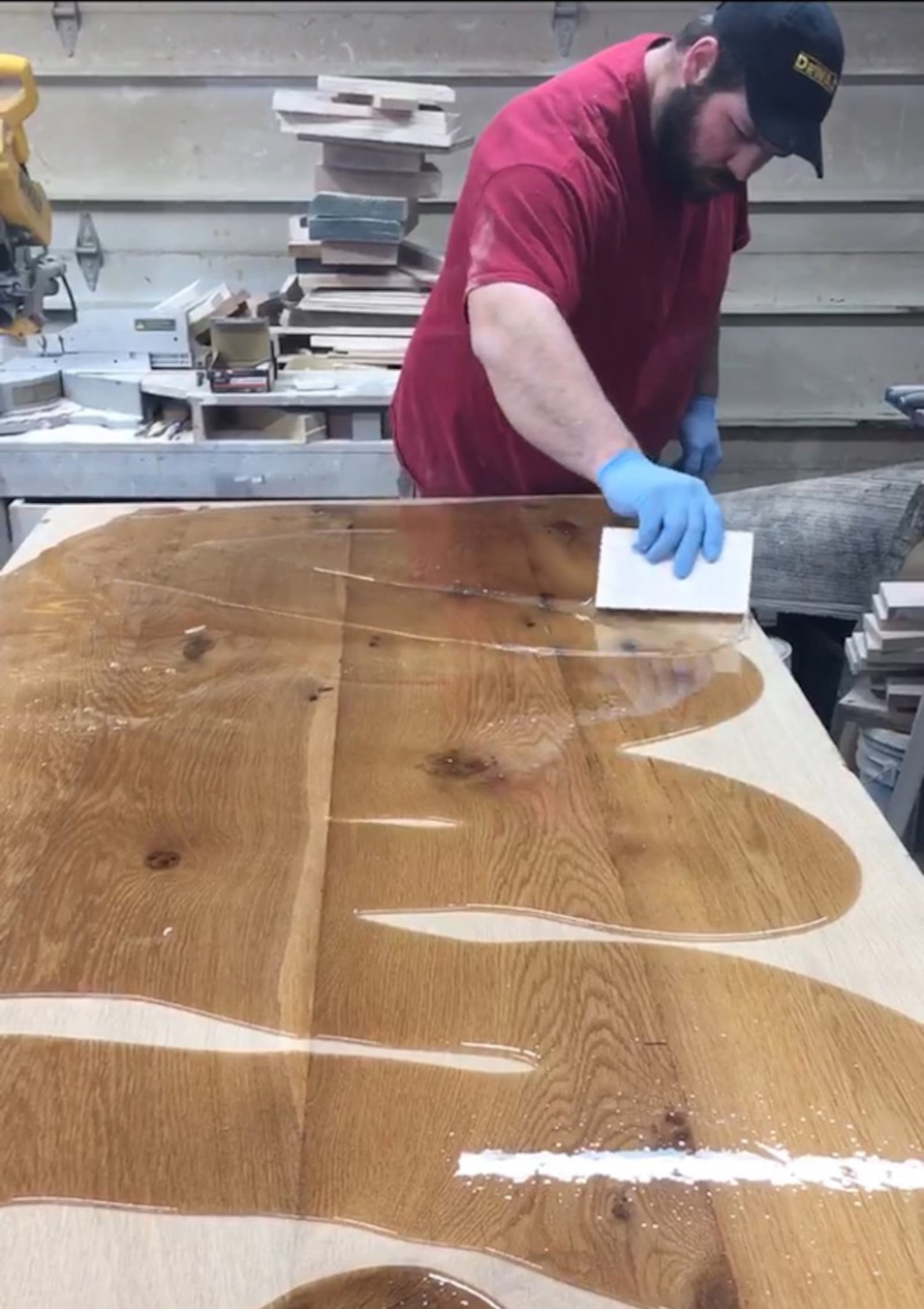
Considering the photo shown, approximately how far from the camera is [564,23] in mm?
3035

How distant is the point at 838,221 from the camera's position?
10.5 feet

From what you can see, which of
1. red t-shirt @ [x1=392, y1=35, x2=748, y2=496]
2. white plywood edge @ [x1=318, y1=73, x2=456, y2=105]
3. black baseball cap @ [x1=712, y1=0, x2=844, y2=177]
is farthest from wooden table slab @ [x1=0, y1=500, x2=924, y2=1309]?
white plywood edge @ [x1=318, y1=73, x2=456, y2=105]

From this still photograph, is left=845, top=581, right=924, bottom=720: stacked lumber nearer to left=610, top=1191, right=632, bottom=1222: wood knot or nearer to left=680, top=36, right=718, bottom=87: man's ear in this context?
left=680, top=36, right=718, bottom=87: man's ear

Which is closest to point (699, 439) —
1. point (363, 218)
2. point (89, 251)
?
A: point (363, 218)

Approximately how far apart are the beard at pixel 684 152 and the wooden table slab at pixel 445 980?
76 centimetres

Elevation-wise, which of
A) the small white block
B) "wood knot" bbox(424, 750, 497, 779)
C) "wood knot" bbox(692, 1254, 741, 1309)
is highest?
"wood knot" bbox(692, 1254, 741, 1309)

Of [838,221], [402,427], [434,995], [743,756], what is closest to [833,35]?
[402,427]

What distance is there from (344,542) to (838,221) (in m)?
2.27

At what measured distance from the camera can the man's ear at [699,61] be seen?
1517 mm

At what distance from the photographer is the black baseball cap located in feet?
4.76

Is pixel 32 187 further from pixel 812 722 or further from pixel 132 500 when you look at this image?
pixel 812 722

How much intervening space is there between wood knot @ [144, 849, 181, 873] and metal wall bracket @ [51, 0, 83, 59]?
9.39ft

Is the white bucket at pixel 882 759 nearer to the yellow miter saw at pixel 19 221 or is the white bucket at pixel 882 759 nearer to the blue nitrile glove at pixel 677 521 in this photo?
the blue nitrile glove at pixel 677 521

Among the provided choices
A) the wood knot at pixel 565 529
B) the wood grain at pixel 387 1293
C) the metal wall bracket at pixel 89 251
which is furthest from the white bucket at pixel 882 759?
the metal wall bracket at pixel 89 251
